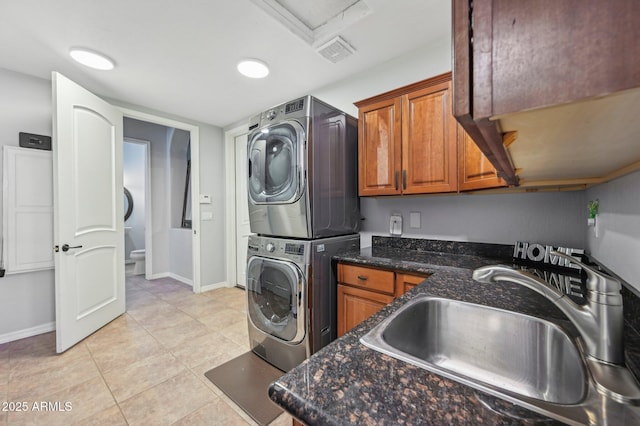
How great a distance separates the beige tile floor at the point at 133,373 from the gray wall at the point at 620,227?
1.62 m

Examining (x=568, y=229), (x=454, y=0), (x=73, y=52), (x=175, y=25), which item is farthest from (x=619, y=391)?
(x=73, y=52)

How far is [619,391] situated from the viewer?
46 cm

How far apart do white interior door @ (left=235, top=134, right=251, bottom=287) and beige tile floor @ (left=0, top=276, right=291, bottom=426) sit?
941 millimetres

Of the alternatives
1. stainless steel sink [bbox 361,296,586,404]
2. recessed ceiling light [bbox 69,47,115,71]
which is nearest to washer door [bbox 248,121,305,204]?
stainless steel sink [bbox 361,296,586,404]

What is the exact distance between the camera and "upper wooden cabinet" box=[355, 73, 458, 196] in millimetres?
1655

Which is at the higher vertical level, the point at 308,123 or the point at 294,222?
the point at 308,123

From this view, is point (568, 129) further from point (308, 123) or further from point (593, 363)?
point (308, 123)

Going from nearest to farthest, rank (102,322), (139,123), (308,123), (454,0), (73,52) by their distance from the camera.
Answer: (454,0) < (308,123) < (73,52) < (102,322) < (139,123)

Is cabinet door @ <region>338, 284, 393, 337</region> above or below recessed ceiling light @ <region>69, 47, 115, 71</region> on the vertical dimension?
below

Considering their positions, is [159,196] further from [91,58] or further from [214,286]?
[91,58]

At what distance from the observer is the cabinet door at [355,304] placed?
1.65m

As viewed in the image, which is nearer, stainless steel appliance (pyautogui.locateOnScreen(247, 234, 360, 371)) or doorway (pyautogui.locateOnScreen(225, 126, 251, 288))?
stainless steel appliance (pyautogui.locateOnScreen(247, 234, 360, 371))

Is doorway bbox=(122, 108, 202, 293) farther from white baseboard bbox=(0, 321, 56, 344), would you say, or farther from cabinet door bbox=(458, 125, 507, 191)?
cabinet door bbox=(458, 125, 507, 191)

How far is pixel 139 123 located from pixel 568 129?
504 centimetres
